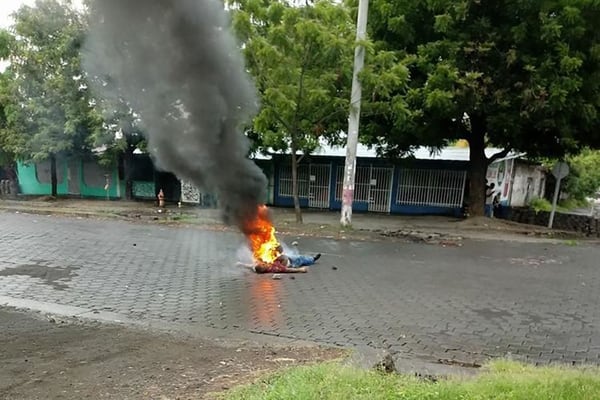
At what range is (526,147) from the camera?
15.8 metres

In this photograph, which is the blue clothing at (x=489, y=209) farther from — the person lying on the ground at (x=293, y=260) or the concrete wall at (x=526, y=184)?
the person lying on the ground at (x=293, y=260)

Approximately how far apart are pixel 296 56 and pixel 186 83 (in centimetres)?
611

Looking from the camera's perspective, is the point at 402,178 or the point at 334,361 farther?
the point at 402,178

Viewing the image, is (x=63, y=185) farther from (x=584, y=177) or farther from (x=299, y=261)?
(x=584, y=177)

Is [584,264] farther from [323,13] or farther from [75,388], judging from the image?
[75,388]

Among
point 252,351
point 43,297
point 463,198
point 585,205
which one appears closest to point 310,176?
point 463,198

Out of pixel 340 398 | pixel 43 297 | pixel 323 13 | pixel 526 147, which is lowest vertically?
pixel 43 297

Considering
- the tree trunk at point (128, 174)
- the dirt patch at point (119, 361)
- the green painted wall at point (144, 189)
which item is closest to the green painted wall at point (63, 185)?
the tree trunk at point (128, 174)

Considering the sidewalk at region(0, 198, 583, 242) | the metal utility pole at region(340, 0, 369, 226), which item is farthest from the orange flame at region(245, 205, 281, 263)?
the metal utility pole at region(340, 0, 369, 226)

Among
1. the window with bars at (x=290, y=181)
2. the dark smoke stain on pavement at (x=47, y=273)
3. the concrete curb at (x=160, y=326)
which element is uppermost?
the window with bars at (x=290, y=181)

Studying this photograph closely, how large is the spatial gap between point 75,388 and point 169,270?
16.5 ft

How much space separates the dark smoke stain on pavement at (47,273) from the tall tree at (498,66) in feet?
28.6

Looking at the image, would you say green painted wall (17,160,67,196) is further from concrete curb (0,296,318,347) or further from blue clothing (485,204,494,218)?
concrete curb (0,296,318,347)

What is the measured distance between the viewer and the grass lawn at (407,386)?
3451mm
